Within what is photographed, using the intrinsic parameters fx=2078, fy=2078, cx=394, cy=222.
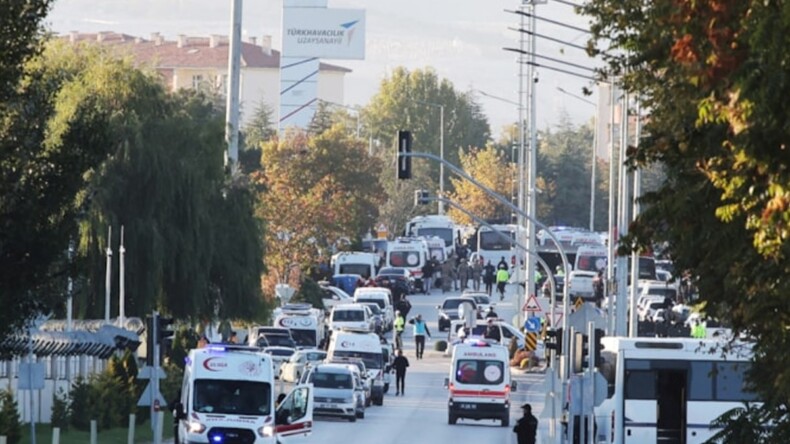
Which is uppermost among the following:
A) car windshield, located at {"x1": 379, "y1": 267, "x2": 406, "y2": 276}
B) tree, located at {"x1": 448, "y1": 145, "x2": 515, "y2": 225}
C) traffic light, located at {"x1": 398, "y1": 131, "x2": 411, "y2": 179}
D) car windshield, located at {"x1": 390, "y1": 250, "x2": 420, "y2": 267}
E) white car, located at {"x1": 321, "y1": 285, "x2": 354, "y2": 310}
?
tree, located at {"x1": 448, "y1": 145, "x2": 515, "y2": 225}

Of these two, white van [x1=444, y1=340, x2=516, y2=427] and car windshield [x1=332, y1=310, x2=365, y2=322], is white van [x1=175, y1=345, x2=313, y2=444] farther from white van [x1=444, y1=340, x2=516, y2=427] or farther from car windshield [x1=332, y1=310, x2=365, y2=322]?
car windshield [x1=332, y1=310, x2=365, y2=322]

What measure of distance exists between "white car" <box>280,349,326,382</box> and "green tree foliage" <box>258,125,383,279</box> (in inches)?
1179

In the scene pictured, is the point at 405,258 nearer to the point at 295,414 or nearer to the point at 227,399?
the point at 295,414

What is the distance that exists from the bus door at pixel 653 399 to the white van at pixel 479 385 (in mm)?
14023

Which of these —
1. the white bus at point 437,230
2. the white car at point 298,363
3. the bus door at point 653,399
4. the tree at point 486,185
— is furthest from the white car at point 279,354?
the tree at point 486,185

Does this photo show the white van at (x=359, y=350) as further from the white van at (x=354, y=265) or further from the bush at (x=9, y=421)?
the white van at (x=354, y=265)

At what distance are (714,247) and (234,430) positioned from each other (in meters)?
21.0

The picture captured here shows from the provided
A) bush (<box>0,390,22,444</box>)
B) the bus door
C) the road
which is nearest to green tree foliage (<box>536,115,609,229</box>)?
the road

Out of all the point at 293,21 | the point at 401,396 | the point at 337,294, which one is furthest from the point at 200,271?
the point at 293,21

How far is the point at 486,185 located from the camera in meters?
156

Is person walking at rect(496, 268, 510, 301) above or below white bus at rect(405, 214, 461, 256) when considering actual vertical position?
below

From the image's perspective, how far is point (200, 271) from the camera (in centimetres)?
5534

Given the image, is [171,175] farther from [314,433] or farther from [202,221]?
[314,433]

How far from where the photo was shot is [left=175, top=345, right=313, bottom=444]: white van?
37.9m
